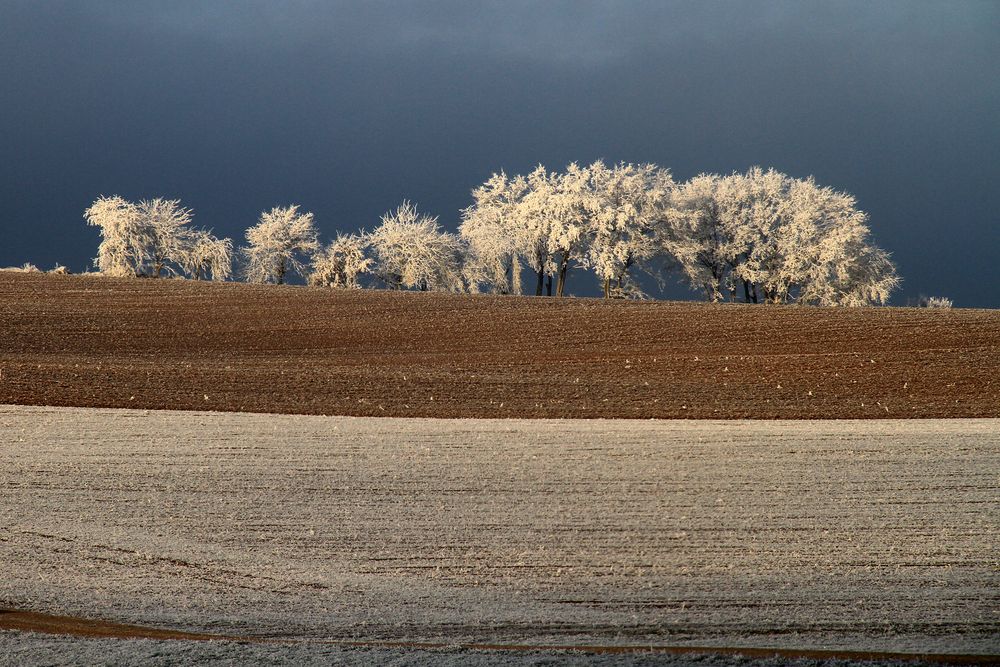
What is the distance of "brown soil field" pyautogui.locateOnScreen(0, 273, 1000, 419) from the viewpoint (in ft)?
85.1

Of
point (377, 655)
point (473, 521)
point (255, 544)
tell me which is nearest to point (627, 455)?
point (473, 521)

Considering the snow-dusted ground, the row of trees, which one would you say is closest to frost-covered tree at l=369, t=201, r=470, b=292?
the row of trees

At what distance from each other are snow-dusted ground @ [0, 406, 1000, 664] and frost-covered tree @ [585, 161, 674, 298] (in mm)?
42498

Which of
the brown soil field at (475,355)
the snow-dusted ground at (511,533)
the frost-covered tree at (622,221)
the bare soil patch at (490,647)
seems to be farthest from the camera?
the frost-covered tree at (622,221)

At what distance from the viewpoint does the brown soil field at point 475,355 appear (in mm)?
25953

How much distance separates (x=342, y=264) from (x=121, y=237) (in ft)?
44.2

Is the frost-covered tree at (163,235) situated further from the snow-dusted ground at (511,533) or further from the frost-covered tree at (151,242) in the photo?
the snow-dusted ground at (511,533)

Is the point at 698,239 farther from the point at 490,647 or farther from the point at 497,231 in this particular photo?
the point at 490,647

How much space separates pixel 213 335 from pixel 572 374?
540 inches

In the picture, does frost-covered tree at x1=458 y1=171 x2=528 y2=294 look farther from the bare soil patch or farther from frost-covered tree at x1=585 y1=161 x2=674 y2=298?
the bare soil patch

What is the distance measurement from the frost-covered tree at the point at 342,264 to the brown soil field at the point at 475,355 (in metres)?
17.6

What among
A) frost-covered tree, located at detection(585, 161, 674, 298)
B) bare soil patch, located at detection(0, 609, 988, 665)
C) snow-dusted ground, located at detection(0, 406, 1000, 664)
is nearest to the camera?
bare soil patch, located at detection(0, 609, 988, 665)

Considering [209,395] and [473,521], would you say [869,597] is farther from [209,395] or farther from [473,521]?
[209,395]

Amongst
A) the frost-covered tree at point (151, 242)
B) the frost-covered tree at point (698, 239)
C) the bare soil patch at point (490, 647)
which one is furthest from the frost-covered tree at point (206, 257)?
the bare soil patch at point (490, 647)
